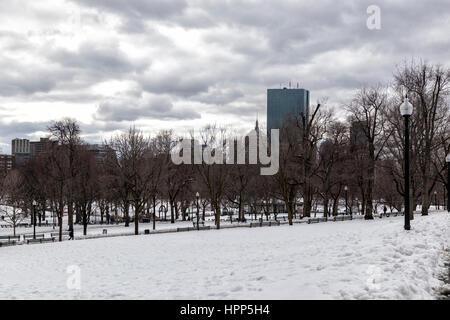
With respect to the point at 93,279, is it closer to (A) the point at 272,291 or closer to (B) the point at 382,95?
(A) the point at 272,291

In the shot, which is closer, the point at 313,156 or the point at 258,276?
the point at 258,276

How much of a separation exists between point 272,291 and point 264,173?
1623 inches

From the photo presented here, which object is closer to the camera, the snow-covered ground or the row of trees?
the snow-covered ground

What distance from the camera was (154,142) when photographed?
56.1m

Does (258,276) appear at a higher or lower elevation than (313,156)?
lower

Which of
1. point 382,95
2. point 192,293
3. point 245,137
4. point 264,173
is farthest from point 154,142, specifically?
point 192,293

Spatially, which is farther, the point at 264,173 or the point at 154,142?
the point at 154,142

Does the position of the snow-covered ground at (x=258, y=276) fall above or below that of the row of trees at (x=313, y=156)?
below

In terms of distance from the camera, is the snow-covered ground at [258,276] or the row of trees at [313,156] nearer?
the snow-covered ground at [258,276]

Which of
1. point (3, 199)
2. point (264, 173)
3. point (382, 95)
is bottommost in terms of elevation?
point (3, 199)

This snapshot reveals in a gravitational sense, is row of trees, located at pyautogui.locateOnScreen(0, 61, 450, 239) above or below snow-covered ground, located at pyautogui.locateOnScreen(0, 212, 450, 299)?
above
